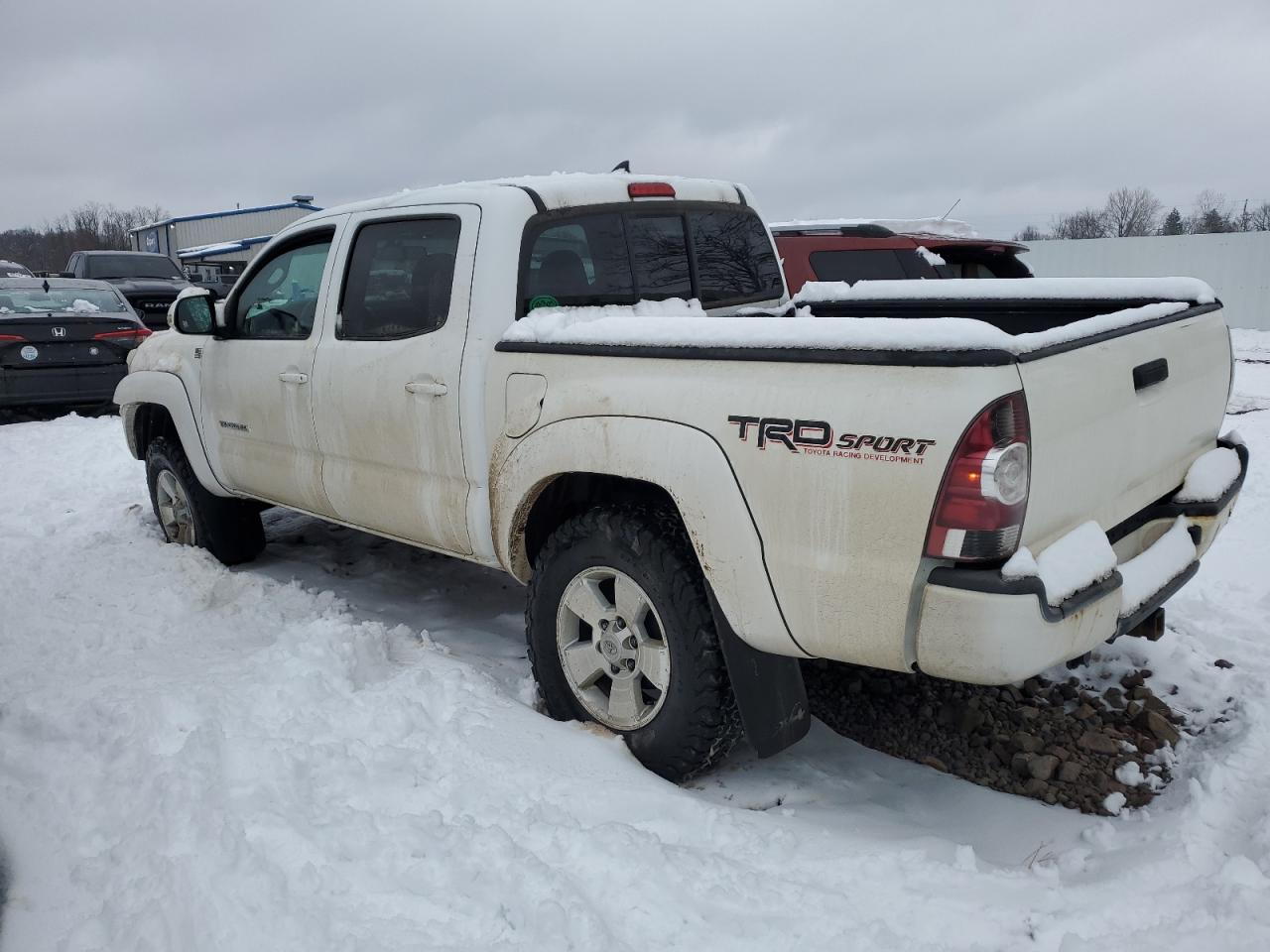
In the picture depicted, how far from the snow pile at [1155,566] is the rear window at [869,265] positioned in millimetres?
4721

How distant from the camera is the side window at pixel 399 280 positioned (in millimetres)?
3646

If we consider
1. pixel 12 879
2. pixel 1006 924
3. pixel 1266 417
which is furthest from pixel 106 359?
pixel 1266 417

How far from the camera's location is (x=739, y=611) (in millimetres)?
2742

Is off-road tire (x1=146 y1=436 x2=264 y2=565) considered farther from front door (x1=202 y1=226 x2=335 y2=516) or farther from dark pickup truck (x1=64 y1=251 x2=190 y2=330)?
dark pickup truck (x1=64 y1=251 x2=190 y2=330)

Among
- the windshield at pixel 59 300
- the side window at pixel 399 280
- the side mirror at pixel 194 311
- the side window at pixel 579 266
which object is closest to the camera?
the side window at pixel 579 266

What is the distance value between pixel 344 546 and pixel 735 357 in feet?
13.0

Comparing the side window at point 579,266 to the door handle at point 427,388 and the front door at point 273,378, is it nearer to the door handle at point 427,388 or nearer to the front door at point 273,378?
the door handle at point 427,388

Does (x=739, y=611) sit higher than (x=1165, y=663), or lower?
higher

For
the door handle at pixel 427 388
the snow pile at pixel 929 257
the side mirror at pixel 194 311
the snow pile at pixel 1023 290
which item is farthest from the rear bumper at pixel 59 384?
the snow pile at pixel 1023 290

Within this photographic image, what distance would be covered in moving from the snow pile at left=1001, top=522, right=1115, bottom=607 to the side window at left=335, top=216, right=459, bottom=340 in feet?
7.30

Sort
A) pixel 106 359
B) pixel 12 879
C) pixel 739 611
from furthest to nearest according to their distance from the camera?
pixel 106 359, pixel 739 611, pixel 12 879

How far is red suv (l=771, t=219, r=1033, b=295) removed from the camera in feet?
24.8

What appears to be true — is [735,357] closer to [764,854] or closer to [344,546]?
[764,854]

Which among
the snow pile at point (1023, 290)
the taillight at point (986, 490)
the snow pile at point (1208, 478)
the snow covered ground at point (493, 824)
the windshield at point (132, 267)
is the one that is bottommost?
the snow covered ground at point (493, 824)
